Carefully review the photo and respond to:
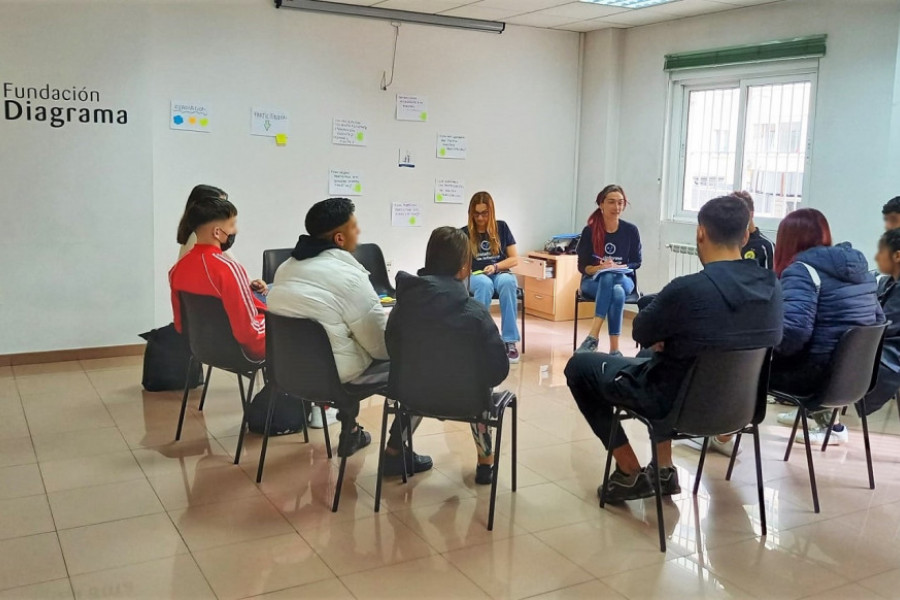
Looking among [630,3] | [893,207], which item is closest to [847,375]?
[893,207]

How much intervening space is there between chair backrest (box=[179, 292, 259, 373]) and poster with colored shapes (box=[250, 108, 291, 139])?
2.61 metres

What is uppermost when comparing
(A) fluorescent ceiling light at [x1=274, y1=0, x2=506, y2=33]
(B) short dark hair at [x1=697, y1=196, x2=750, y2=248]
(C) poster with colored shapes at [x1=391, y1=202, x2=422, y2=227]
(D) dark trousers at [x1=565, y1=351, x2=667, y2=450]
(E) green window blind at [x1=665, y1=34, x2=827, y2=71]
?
(A) fluorescent ceiling light at [x1=274, y1=0, x2=506, y2=33]

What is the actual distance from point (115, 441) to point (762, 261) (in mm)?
3715

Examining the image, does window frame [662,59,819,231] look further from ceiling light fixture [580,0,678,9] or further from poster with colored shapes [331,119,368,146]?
poster with colored shapes [331,119,368,146]

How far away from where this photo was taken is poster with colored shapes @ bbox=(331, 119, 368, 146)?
643cm

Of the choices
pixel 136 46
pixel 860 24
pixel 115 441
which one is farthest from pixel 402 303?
pixel 860 24

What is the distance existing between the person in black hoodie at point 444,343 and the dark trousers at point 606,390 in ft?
1.27

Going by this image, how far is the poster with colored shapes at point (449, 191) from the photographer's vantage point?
23.0ft

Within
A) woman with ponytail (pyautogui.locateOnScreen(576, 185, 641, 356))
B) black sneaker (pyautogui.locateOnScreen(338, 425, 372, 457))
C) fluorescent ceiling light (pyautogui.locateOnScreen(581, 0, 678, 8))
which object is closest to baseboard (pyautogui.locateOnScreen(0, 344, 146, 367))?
black sneaker (pyautogui.locateOnScreen(338, 425, 372, 457))

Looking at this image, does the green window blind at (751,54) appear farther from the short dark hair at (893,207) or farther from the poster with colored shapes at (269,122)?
the poster with colored shapes at (269,122)

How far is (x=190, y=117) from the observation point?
5832mm

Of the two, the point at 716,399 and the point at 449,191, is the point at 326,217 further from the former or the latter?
the point at 449,191

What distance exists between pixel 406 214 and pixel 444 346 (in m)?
4.00

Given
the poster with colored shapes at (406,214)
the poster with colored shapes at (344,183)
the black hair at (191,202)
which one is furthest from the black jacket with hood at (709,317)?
the poster with colored shapes at (406,214)
